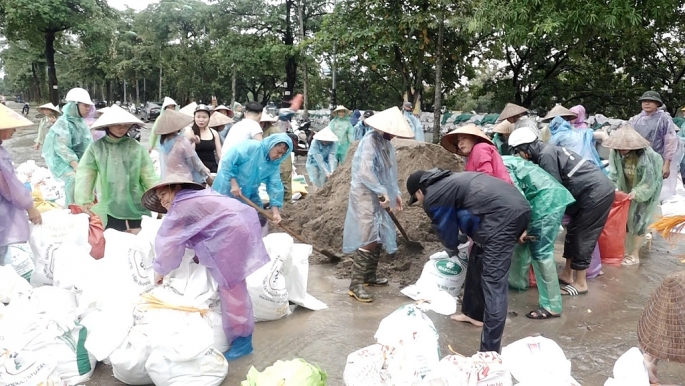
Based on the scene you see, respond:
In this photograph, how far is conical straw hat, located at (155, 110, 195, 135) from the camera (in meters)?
4.43

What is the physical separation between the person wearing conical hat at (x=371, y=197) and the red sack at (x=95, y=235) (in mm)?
1726

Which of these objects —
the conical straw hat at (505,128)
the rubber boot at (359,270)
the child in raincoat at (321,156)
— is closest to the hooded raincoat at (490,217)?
the rubber boot at (359,270)

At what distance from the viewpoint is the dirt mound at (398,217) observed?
4.56 metres

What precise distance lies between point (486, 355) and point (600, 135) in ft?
17.5

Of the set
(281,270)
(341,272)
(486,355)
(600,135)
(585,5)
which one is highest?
(585,5)

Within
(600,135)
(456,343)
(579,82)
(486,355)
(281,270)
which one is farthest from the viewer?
(579,82)

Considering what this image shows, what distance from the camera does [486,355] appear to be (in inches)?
85.9

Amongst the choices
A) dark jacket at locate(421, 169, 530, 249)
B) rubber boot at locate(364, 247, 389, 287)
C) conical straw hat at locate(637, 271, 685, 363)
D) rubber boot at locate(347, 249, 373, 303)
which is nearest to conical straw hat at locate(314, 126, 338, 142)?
rubber boot at locate(364, 247, 389, 287)

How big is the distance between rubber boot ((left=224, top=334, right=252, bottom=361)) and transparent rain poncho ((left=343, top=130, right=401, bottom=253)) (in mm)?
1197

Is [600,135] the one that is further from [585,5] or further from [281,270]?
[281,270]

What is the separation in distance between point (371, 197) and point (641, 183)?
2612mm

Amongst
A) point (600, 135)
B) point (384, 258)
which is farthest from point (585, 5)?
point (384, 258)

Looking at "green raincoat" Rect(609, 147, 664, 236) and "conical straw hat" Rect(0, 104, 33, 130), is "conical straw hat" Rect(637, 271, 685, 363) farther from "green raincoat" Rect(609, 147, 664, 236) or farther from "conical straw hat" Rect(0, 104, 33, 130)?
"conical straw hat" Rect(0, 104, 33, 130)

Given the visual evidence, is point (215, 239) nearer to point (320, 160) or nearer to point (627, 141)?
point (627, 141)
